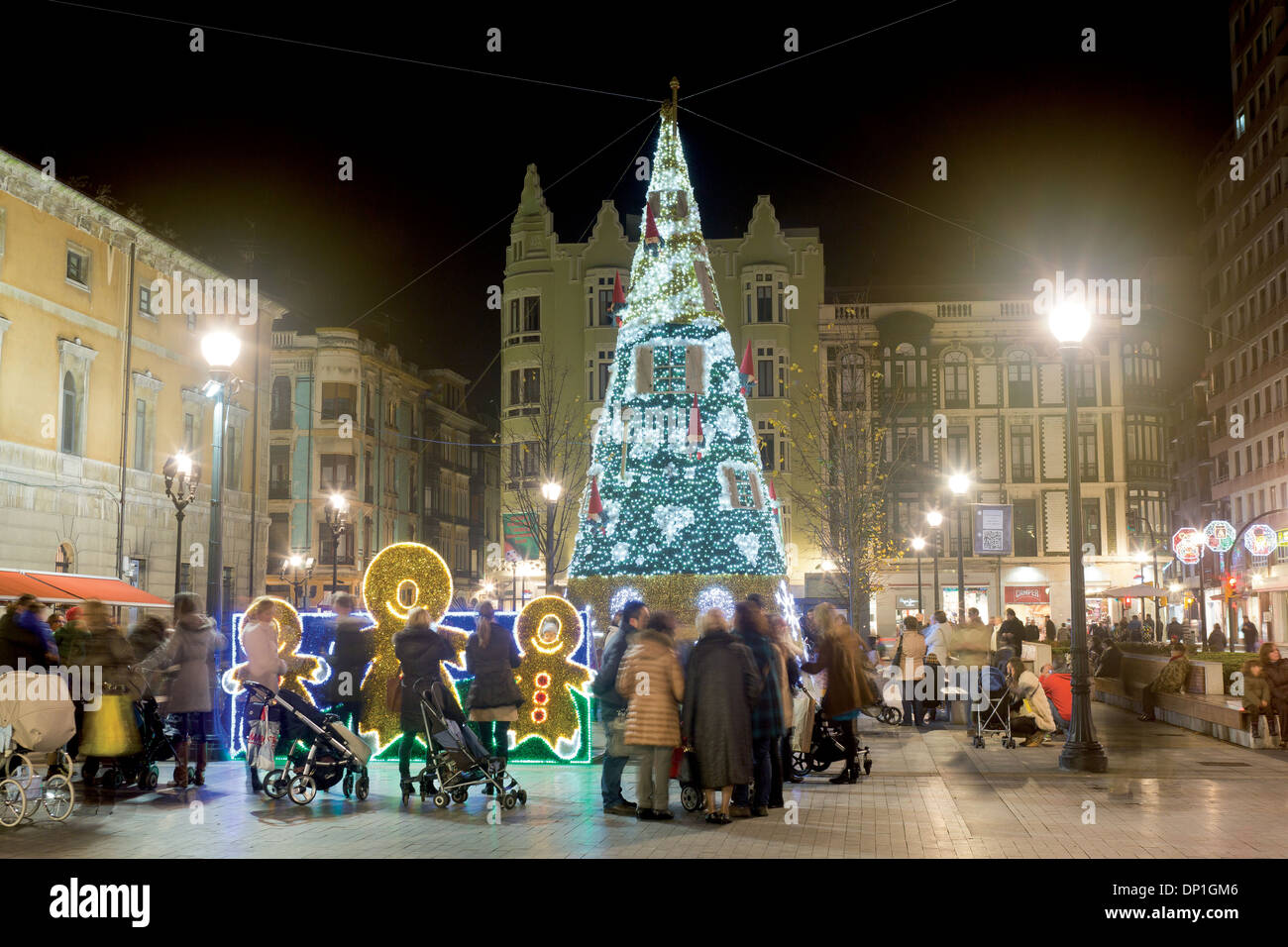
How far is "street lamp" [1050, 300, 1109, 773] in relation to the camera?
15.5 metres

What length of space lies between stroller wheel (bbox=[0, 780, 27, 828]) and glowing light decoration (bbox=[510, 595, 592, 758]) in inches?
236

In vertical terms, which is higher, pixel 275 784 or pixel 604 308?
pixel 604 308

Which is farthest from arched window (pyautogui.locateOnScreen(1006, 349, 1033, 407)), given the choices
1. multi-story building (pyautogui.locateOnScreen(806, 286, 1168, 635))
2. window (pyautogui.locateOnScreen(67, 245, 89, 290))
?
window (pyautogui.locateOnScreen(67, 245, 89, 290))

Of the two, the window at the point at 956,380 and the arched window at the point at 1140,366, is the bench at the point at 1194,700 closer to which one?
the window at the point at 956,380

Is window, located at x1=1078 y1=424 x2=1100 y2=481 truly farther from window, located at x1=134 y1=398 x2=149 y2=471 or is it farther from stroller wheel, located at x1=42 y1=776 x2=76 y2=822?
stroller wheel, located at x1=42 y1=776 x2=76 y2=822

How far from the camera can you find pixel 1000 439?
204 ft

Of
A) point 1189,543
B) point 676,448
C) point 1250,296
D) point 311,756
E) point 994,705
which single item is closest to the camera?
point 311,756

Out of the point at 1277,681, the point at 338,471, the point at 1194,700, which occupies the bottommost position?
the point at 1194,700

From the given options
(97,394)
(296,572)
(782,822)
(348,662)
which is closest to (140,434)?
(97,394)

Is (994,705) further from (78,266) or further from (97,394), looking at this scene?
(78,266)

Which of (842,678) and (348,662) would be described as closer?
(348,662)

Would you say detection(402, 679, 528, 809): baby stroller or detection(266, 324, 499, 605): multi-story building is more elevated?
detection(266, 324, 499, 605): multi-story building

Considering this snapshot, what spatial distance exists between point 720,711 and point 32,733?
576 centimetres

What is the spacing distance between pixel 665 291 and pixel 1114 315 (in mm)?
41823
